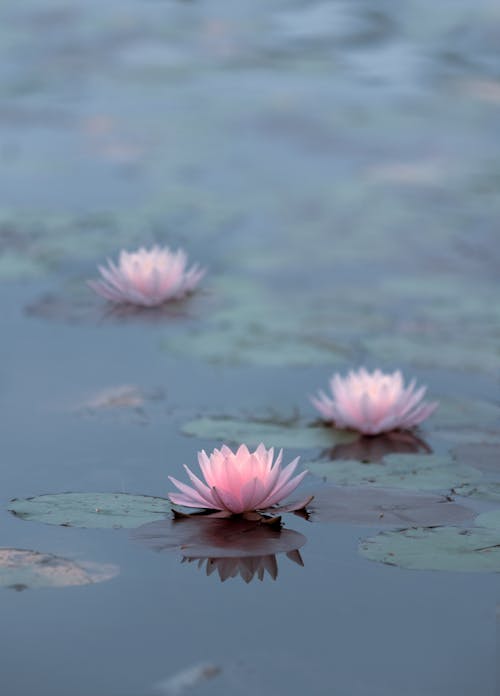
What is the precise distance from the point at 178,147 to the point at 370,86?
6.74 ft

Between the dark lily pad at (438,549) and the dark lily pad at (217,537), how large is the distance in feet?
0.54

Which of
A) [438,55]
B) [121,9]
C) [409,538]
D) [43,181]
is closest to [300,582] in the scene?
[409,538]

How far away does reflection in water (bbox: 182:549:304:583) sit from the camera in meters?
2.23

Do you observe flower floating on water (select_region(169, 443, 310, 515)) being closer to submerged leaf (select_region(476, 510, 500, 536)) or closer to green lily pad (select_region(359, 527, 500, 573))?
green lily pad (select_region(359, 527, 500, 573))

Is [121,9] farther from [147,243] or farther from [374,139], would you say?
[147,243]

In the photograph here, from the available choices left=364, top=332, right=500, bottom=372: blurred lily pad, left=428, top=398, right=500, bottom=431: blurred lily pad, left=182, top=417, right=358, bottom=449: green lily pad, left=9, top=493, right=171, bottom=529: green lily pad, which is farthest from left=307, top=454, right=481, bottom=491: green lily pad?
left=364, top=332, right=500, bottom=372: blurred lily pad

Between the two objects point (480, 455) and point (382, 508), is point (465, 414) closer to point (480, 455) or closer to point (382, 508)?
point (480, 455)

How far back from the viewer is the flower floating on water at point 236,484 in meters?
2.41

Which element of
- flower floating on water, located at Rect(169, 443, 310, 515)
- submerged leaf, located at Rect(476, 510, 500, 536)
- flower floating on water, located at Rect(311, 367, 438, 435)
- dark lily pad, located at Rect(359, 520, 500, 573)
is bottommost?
dark lily pad, located at Rect(359, 520, 500, 573)

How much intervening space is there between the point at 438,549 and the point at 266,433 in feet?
3.05

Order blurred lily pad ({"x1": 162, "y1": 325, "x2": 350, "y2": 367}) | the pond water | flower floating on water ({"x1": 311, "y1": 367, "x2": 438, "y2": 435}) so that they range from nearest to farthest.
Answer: the pond water
flower floating on water ({"x1": 311, "y1": 367, "x2": 438, "y2": 435})
blurred lily pad ({"x1": 162, "y1": 325, "x2": 350, "y2": 367})

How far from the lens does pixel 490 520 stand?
2.47 metres

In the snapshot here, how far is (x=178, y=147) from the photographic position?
7.44 metres

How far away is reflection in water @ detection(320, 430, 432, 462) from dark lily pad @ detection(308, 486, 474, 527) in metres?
0.39
